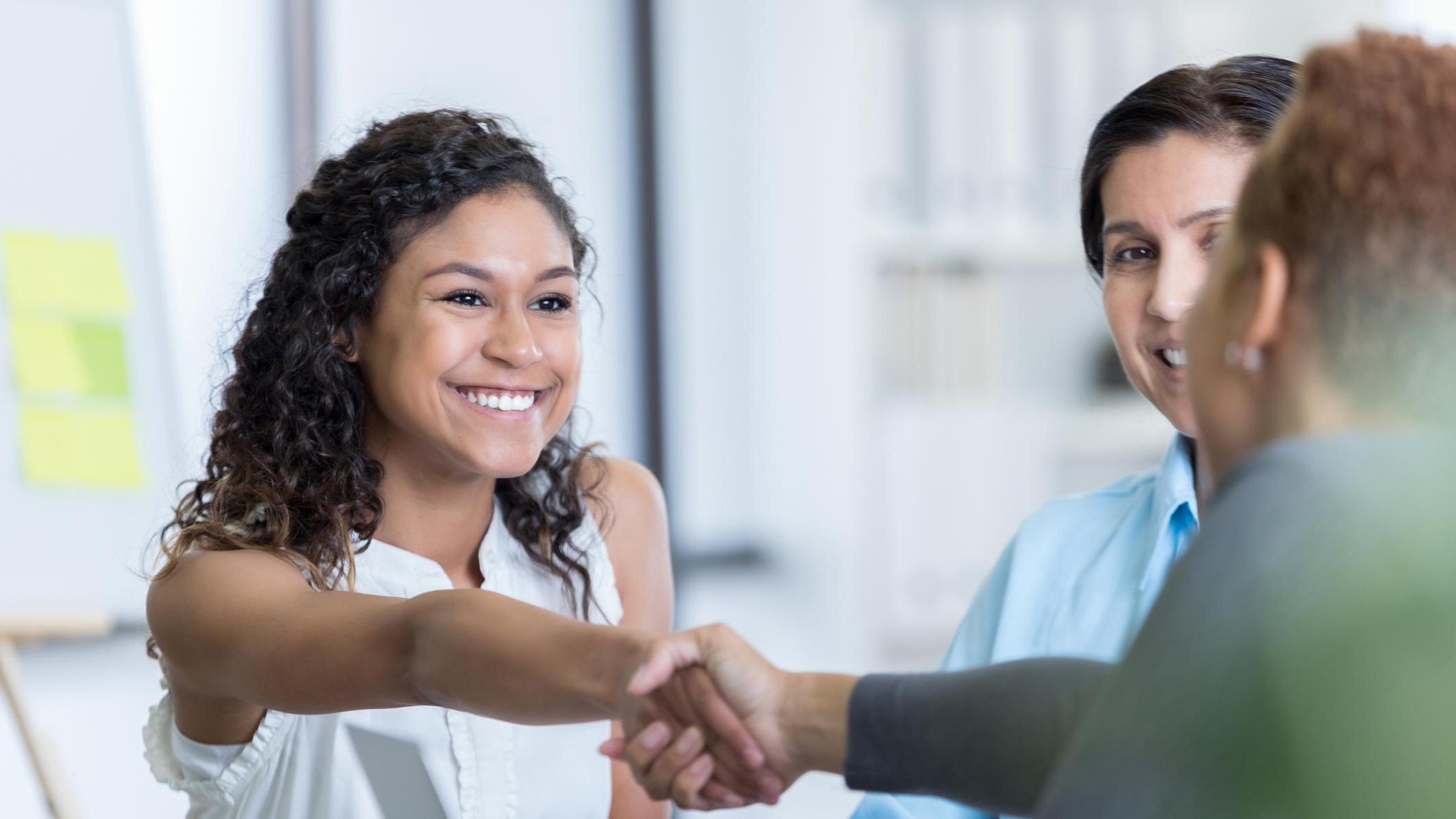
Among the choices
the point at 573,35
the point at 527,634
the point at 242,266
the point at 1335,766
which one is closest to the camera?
the point at 1335,766

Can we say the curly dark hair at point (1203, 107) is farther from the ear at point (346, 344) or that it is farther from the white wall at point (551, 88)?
the white wall at point (551, 88)

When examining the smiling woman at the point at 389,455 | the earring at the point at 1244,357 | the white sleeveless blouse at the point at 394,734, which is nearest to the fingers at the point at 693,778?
the smiling woman at the point at 389,455

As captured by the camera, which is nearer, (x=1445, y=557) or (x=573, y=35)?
(x=1445, y=557)

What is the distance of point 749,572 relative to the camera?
367cm

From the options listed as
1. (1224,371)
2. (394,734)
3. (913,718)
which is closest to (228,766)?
(394,734)

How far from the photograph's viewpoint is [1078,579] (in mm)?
1454

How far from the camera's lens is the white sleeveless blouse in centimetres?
144

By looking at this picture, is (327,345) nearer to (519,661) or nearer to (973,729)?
(519,661)

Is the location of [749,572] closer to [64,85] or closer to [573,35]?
[573,35]

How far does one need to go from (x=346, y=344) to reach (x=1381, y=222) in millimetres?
1114

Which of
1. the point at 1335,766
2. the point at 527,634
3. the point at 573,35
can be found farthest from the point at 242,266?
the point at 1335,766

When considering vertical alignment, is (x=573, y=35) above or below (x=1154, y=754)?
above

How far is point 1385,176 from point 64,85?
7.20 ft

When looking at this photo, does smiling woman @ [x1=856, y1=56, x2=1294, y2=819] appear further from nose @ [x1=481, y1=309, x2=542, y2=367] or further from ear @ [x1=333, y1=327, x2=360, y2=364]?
ear @ [x1=333, y1=327, x2=360, y2=364]
